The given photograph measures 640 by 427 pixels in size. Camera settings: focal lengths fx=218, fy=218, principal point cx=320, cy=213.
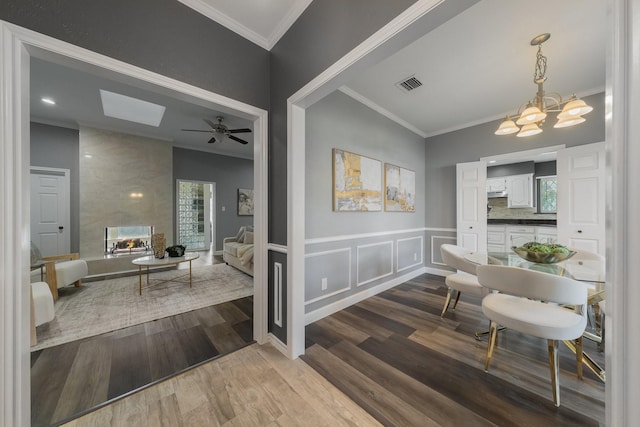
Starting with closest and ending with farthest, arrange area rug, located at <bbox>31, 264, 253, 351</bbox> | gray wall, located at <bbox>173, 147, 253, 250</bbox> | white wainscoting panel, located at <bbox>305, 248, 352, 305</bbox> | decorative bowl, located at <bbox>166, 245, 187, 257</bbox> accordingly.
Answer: area rug, located at <bbox>31, 264, 253, 351</bbox> → white wainscoting panel, located at <bbox>305, 248, 352, 305</bbox> → decorative bowl, located at <bbox>166, 245, 187, 257</bbox> → gray wall, located at <bbox>173, 147, 253, 250</bbox>

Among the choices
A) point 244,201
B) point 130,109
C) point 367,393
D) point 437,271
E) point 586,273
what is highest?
point 130,109

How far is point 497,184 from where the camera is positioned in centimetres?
556

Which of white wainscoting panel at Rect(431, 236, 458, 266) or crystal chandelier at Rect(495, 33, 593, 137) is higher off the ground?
crystal chandelier at Rect(495, 33, 593, 137)

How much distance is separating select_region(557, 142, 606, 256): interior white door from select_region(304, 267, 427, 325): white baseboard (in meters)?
2.23

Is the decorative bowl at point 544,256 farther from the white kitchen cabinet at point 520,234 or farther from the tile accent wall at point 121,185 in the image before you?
the tile accent wall at point 121,185

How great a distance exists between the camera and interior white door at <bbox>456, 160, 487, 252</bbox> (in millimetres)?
3715

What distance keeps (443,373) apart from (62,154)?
23.4 ft

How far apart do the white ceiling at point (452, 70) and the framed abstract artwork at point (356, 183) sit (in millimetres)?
911

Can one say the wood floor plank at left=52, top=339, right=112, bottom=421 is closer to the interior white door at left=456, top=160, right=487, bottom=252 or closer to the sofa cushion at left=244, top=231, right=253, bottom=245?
the sofa cushion at left=244, top=231, right=253, bottom=245

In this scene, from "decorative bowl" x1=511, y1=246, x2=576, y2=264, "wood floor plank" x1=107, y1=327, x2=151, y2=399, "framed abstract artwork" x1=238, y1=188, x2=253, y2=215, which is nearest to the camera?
"wood floor plank" x1=107, y1=327, x2=151, y2=399

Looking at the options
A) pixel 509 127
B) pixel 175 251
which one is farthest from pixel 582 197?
pixel 175 251

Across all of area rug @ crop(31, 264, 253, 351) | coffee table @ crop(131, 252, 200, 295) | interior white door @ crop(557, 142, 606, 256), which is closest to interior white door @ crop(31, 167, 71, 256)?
area rug @ crop(31, 264, 253, 351)

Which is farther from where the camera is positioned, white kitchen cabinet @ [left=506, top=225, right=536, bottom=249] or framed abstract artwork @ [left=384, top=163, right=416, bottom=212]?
white kitchen cabinet @ [left=506, top=225, right=536, bottom=249]

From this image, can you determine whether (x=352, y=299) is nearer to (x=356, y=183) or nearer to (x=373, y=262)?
(x=373, y=262)
